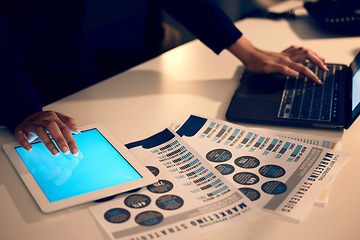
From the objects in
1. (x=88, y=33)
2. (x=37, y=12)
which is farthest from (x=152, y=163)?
(x=88, y=33)

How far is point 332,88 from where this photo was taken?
3.76 ft

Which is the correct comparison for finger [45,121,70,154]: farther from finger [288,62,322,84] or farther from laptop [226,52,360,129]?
finger [288,62,322,84]

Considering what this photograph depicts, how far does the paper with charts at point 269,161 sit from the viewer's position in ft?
2.49

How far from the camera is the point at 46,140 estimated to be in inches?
34.5

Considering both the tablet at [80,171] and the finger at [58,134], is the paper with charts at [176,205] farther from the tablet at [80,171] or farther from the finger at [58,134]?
the finger at [58,134]

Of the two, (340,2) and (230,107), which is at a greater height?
(340,2)

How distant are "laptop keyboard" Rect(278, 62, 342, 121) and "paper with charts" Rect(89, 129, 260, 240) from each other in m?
0.32

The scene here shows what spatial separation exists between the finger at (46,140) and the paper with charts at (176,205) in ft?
0.57

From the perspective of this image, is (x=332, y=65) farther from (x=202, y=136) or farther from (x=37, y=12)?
(x=37, y=12)

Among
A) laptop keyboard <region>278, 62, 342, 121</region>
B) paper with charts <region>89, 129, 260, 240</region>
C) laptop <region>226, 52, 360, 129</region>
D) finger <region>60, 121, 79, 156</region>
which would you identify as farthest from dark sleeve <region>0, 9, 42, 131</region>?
laptop keyboard <region>278, 62, 342, 121</region>

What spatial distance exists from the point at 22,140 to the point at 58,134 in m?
0.09

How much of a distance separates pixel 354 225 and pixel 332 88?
0.52 metres

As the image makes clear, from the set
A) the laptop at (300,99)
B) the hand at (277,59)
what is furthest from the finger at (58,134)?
the hand at (277,59)

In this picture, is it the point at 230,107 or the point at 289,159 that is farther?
the point at 230,107
